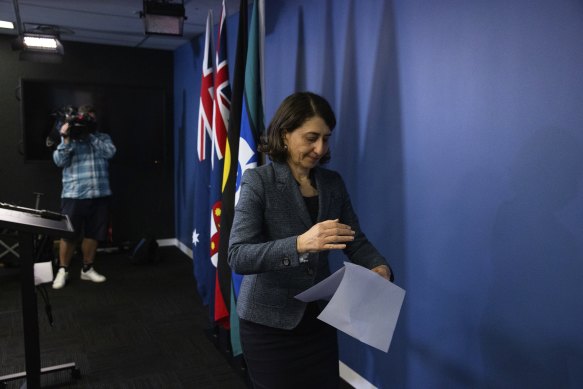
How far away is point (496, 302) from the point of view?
1.80 m

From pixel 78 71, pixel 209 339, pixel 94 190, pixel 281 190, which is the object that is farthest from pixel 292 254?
pixel 78 71

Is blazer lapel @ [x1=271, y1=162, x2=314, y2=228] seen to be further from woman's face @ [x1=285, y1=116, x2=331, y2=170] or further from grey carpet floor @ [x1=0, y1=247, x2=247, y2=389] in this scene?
grey carpet floor @ [x1=0, y1=247, x2=247, y2=389]

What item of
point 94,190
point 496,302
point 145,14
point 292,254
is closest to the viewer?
point 292,254

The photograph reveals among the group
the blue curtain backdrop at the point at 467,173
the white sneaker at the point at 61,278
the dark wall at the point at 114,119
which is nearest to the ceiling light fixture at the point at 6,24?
the dark wall at the point at 114,119

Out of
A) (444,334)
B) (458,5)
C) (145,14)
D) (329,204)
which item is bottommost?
(444,334)

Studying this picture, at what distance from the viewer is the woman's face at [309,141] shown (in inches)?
55.7

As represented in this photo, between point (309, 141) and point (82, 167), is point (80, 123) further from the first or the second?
point (309, 141)

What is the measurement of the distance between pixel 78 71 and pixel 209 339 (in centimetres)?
353

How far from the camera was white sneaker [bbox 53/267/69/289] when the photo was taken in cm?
435

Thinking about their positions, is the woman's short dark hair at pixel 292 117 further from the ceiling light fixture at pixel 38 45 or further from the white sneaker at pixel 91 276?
the ceiling light fixture at pixel 38 45

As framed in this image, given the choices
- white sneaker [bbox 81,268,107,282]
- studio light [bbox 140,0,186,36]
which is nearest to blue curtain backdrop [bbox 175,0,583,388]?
studio light [bbox 140,0,186,36]

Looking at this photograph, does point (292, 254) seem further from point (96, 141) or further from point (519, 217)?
point (96, 141)

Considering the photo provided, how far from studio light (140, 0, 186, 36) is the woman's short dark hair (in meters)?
2.55

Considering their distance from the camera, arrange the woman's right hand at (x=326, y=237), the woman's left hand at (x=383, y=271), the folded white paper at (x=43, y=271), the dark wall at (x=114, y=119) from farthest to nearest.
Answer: the dark wall at (x=114, y=119) → the folded white paper at (x=43, y=271) → the woman's left hand at (x=383, y=271) → the woman's right hand at (x=326, y=237)
